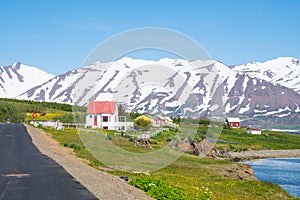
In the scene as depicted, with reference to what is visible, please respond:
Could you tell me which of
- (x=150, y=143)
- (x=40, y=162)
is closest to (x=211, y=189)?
(x=40, y=162)

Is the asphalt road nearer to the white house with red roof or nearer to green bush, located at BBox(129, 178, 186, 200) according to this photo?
green bush, located at BBox(129, 178, 186, 200)

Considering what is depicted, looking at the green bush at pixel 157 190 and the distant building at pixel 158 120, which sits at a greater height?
the distant building at pixel 158 120

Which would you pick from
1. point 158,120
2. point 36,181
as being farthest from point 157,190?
point 158,120

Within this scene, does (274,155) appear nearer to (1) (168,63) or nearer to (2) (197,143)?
(2) (197,143)

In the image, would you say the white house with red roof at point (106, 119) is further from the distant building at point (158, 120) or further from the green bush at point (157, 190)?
the green bush at point (157, 190)

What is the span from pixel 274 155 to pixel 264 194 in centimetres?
8055

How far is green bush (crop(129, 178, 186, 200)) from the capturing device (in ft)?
63.9

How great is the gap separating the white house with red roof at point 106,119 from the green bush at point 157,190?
28911 millimetres

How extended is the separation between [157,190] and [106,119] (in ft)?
173

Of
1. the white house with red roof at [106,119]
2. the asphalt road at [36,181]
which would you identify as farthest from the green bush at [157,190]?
the white house with red roof at [106,119]

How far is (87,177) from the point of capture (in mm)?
23422

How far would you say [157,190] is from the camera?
20.4 meters

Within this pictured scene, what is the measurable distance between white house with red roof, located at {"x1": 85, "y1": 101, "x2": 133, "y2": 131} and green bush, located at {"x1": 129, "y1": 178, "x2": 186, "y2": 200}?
2891 centimetres

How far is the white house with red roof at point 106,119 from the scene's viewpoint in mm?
54791
